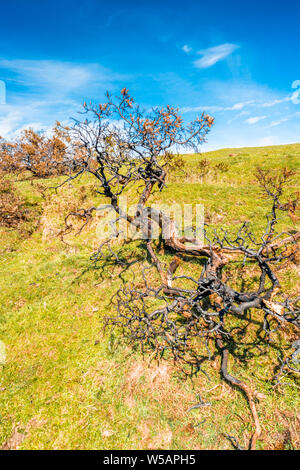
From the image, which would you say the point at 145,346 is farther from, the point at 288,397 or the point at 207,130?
the point at 207,130

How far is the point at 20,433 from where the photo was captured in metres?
4.21

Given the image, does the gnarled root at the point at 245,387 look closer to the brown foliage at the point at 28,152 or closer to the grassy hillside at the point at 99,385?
the grassy hillside at the point at 99,385

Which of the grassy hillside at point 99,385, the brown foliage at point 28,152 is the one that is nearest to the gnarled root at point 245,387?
the grassy hillside at point 99,385

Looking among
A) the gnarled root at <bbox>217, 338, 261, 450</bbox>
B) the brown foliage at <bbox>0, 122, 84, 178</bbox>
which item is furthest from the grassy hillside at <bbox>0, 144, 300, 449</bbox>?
the brown foliage at <bbox>0, 122, 84, 178</bbox>

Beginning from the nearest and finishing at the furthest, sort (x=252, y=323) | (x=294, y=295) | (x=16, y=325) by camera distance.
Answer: (x=252, y=323) < (x=294, y=295) < (x=16, y=325)

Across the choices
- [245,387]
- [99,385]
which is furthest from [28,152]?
[245,387]

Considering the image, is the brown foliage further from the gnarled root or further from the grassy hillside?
the gnarled root

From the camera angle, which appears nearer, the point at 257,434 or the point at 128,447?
the point at 257,434

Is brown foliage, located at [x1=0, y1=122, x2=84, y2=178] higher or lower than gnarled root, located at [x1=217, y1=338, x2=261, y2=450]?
higher

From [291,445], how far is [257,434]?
24.4 inches

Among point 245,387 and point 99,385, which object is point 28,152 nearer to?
point 99,385

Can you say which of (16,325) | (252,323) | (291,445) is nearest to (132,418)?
(291,445)

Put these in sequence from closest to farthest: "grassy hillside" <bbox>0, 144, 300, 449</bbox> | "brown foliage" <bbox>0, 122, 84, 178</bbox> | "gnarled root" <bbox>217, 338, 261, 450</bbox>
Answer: "gnarled root" <bbox>217, 338, 261, 450</bbox> < "grassy hillside" <bbox>0, 144, 300, 449</bbox> < "brown foliage" <bbox>0, 122, 84, 178</bbox>

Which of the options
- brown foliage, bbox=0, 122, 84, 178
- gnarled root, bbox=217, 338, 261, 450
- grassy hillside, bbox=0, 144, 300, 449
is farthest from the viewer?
brown foliage, bbox=0, 122, 84, 178
